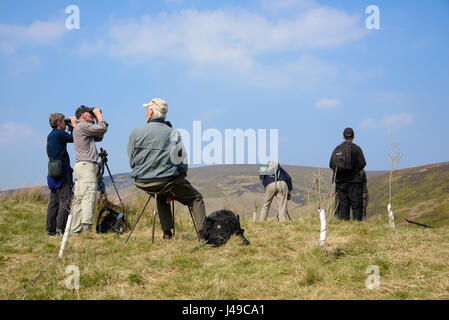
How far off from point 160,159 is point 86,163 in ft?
5.56

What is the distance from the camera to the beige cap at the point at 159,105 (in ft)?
18.8

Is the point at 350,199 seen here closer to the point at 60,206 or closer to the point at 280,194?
the point at 280,194

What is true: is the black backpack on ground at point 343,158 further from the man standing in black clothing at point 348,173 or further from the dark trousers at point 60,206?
the dark trousers at point 60,206

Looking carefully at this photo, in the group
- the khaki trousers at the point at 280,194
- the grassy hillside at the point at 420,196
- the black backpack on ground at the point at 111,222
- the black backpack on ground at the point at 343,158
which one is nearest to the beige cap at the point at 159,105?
the black backpack on ground at the point at 111,222

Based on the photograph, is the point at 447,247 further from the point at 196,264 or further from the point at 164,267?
the point at 164,267

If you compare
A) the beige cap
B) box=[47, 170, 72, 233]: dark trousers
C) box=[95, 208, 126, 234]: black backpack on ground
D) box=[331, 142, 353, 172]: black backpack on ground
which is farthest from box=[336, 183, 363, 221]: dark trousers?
box=[47, 170, 72, 233]: dark trousers

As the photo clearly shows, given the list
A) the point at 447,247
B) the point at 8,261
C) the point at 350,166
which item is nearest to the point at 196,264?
the point at 8,261

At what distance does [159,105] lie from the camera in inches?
227

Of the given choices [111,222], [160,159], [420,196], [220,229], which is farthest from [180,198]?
[420,196]

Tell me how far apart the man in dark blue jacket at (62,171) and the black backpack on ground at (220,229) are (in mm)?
2948

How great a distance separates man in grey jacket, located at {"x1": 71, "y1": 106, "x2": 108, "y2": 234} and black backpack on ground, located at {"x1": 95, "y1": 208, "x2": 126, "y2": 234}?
44 cm

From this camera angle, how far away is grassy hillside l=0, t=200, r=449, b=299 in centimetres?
341

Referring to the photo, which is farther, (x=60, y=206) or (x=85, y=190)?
(x=60, y=206)
